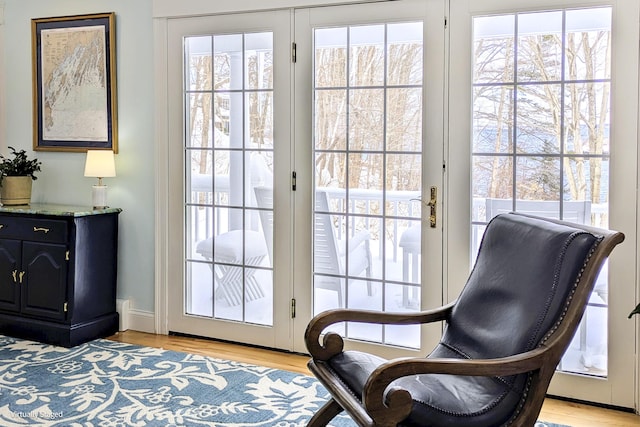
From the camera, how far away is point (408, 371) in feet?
6.74

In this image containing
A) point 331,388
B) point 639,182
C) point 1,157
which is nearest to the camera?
point 331,388

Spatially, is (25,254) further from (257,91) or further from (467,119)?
(467,119)

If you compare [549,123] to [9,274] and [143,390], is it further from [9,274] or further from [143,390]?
[9,274]

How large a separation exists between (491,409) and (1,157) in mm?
3960

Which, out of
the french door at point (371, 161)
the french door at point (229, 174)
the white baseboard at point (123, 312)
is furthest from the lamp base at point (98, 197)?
the french door at point (371, 161)

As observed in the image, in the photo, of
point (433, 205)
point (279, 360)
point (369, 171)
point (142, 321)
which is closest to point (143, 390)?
point (279, 360)

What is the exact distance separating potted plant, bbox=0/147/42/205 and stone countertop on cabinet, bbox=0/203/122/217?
0.24 ft

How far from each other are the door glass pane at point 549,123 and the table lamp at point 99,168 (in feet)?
7.79

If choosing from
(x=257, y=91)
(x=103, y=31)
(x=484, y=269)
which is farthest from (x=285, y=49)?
(x=484, y=269)

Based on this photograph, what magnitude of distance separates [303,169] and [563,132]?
4.87ft

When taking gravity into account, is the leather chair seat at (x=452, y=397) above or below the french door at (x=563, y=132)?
below

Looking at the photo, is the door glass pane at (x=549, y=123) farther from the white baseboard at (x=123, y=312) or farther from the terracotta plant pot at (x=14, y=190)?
the terracotta plant pot at (x=14, y=190)

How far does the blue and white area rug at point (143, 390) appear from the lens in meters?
3.12

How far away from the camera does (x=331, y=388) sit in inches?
91.5
